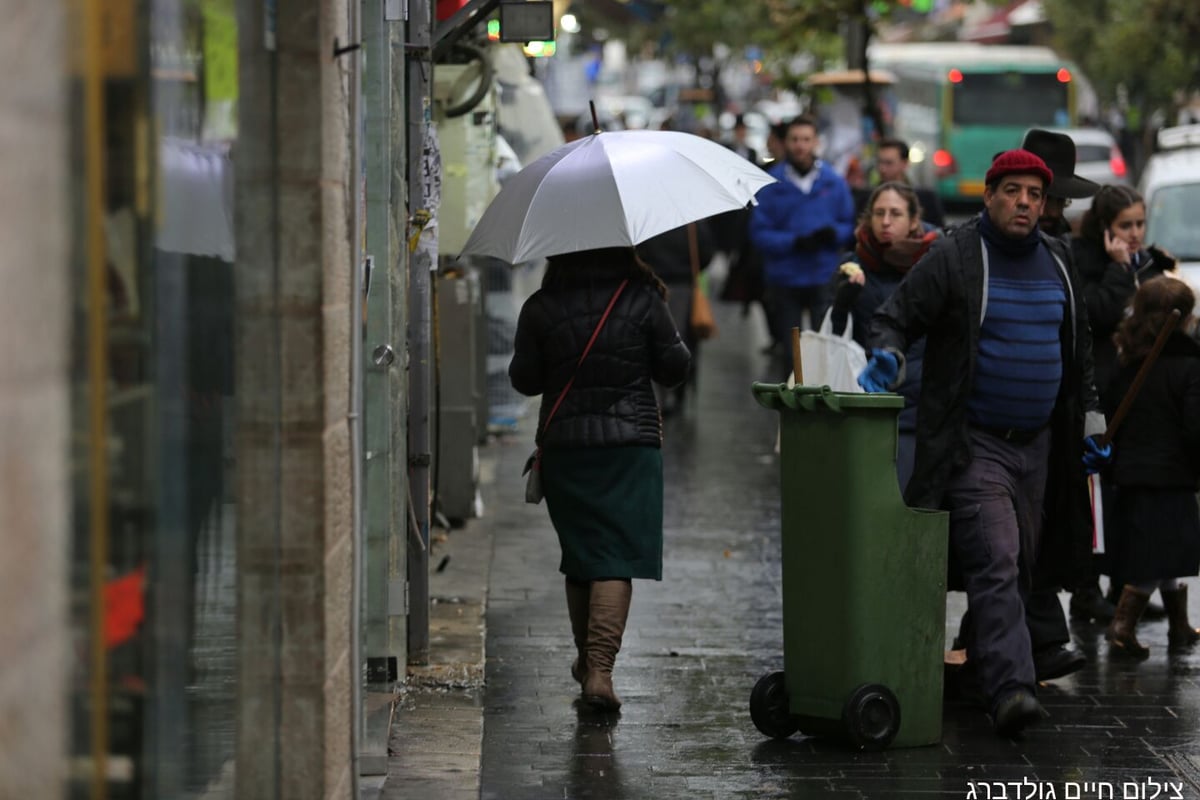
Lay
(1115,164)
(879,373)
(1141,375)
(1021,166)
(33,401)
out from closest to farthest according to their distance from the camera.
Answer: (33,401) → (879,373) → (1021,166) → (1141,375) → (1115,164)

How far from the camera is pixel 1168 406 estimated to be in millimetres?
7879

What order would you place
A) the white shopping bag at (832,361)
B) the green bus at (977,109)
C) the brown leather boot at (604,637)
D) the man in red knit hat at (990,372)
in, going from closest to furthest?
the man in red knit hat at (990,372) → the white shopping bag at (832,361) → the brown leather boot at (604,637) → the green bus at (977,109)

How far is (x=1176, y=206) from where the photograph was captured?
1612 cm

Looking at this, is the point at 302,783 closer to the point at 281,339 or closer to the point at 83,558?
the point at 281,339

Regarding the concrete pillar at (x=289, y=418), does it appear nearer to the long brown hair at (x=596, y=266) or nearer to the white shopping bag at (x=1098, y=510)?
the long brown hair at (x=596, y=266)

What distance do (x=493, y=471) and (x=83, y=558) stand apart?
934cm

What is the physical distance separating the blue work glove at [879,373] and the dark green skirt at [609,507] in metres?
0.91

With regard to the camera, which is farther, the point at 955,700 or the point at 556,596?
the point at 556,596

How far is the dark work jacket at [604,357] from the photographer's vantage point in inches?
275

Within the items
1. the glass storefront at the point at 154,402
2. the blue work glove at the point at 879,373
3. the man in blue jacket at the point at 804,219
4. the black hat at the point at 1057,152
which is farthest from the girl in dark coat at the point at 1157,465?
the man in blue jacket at the point at 804,219

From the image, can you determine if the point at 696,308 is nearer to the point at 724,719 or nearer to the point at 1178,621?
the point at 1178,621

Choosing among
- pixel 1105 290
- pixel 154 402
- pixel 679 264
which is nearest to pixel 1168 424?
pixel 1105 290

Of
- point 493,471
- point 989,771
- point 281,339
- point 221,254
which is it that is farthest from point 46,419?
point 493,471

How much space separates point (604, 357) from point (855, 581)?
123cm
